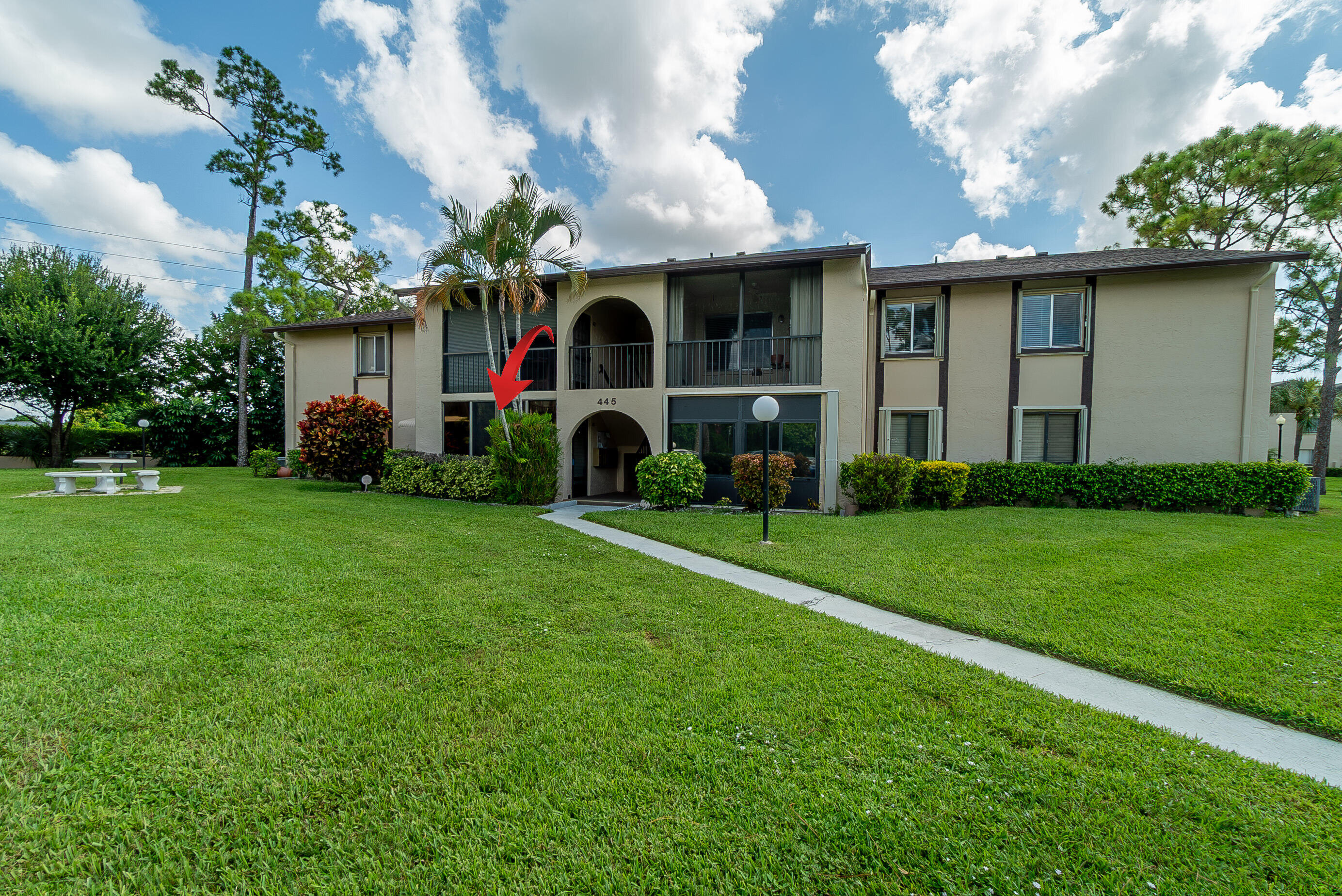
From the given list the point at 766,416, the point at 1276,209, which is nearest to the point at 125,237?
the point at 766,416

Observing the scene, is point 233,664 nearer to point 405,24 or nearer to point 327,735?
point 327,735

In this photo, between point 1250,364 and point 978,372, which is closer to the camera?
point 1250,364

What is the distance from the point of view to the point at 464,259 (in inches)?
440

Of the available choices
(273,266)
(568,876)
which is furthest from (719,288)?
(273,266)

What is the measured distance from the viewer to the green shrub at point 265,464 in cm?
1675

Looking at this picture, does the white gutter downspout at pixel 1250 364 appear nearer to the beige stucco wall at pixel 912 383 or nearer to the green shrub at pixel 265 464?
the beige stucco wall at pixel 912 383

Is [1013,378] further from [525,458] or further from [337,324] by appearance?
[337,324]

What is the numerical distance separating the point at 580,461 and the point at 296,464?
10.1m

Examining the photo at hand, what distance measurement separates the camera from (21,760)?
2.25 m

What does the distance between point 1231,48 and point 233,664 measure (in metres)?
25.2

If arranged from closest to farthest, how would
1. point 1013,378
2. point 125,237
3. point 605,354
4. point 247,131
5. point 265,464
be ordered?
point 1013,378, point 605,354, point 265,464, point 247,131, point 125,237

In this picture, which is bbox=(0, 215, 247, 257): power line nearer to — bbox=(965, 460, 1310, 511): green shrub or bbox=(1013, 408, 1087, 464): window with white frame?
bbox=(965, 460, 1310, 511): green shrub

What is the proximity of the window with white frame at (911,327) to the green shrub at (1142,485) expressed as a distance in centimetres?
312

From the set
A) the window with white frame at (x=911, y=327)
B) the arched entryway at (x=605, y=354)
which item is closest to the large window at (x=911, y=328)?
the window with white frame at (x=911, y=327)
